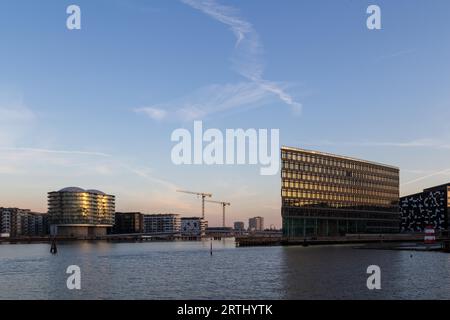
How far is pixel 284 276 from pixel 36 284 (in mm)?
37050

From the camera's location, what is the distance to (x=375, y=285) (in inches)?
2773
